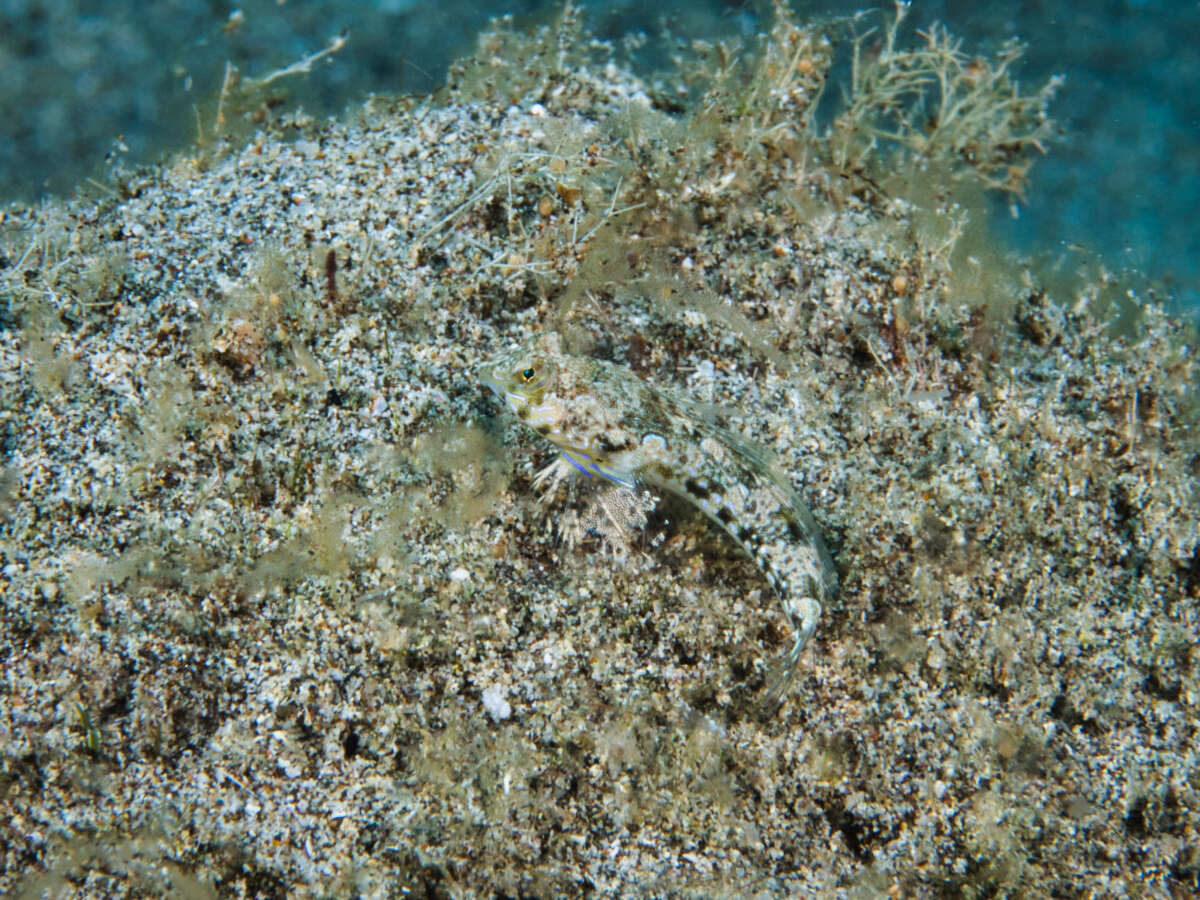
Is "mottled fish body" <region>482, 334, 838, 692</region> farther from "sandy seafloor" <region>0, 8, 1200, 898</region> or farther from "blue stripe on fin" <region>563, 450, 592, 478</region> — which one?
"sandy seafloor" <region>0, 8, 1200, 898</region>

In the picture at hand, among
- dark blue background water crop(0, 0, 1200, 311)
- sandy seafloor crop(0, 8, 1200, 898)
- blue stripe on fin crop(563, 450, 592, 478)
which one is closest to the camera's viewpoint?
sandy seafloor crop(0, 8, 1200, 898)

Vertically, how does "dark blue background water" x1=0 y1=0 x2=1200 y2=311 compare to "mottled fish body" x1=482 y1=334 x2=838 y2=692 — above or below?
above

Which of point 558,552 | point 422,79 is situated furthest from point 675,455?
point 422,79

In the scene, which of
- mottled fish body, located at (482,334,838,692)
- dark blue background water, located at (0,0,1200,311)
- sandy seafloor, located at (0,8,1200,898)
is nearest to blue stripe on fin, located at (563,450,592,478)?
mottled fish body, located at (482,334,838,692)

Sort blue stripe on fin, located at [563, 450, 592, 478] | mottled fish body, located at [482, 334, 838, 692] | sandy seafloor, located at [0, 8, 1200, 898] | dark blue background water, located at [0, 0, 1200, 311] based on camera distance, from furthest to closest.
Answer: dark blue background water, located at [0, 0, 1200, 311] → blue stripe on fin, located at [563, 450, 592, 478] → mottled fish body, located at [482, 334, 838, 692] → sandy seafloor, located at [0, 8, 1200, 898]

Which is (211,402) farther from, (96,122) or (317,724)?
(96,122)

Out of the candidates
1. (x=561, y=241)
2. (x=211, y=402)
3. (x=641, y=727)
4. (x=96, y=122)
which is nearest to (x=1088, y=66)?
(x=561, y=241)
